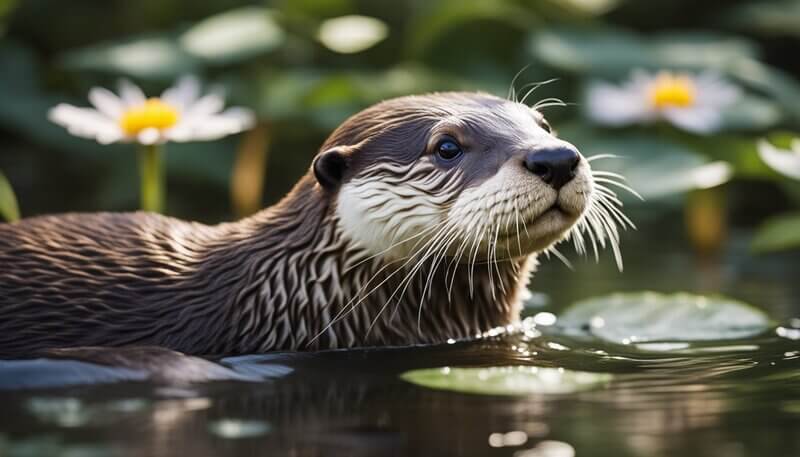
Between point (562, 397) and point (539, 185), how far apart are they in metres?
0.76

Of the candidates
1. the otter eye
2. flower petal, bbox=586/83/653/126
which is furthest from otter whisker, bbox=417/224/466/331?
flower petal, bbox=586/83/653/126

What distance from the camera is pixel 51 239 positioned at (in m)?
3.99

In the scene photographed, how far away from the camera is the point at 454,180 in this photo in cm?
378

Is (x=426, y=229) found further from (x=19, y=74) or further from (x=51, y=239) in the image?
(x=19, y=74)

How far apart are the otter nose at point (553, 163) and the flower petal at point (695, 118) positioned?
136 inches

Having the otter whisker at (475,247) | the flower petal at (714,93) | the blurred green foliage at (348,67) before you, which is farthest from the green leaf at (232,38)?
the otter whisker at (475,247)

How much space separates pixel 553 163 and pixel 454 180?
37cm

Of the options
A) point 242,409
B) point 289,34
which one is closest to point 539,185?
point 242,409

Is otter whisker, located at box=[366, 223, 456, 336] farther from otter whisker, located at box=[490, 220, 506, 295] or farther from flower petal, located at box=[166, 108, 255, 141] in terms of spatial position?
flower petal, located at box=[166, 108, 255, 141]

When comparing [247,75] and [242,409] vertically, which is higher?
[247,75]

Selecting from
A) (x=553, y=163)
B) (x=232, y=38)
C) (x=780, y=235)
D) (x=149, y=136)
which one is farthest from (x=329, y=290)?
(x=232, y=38)

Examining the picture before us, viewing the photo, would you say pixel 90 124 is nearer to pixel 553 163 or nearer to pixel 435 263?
pixel 435 263

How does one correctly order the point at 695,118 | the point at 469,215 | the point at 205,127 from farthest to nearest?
the point at 695,118 → the point at 205,127 → the point at 469,215

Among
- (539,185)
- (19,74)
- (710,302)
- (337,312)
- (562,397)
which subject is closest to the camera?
(562,397)
